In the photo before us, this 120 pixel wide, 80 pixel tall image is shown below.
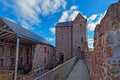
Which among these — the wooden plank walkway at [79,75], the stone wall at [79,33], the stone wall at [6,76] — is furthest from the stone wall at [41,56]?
the wooden plank walkway at [79,75]

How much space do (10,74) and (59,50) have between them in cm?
1610

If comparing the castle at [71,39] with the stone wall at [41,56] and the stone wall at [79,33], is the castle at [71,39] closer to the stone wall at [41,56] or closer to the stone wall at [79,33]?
the stone wall at [79,33]

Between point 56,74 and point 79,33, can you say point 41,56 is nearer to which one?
point 79,33

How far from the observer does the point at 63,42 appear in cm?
2786

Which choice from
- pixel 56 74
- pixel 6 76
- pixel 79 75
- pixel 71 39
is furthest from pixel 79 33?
pixel 56 74

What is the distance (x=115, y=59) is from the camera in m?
1.50

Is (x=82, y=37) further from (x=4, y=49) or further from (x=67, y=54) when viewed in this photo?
(x=4, y=49)

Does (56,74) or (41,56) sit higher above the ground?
(56,74)

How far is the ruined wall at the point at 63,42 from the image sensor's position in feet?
88.3

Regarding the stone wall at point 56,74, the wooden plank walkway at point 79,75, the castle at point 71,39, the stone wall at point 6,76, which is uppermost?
the castle at point 71,39

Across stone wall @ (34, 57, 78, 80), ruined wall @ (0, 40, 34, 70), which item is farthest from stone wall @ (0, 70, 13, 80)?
stone wall @ (34, 57, 78, 80)

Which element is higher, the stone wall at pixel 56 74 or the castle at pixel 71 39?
the castle at pixel 71 39

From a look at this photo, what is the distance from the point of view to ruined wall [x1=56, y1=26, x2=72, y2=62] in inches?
1060

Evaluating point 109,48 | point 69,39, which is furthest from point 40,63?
point 109,48
